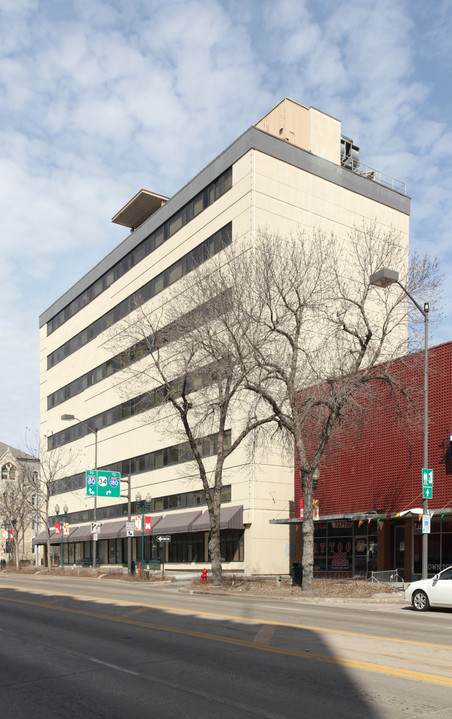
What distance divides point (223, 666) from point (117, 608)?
33.5ft

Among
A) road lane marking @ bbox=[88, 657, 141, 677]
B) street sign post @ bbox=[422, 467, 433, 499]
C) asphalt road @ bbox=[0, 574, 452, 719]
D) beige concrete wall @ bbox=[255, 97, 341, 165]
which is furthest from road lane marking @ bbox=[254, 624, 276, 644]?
beige concrete wall @ bbox=[255, 97, 341, 165]

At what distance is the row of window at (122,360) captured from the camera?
98.8 feet

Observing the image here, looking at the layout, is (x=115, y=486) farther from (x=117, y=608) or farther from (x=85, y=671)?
(x=85, y=671)

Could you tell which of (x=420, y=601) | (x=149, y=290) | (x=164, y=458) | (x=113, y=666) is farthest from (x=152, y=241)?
(x=113, y=666)

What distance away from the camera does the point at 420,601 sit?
68.8ft

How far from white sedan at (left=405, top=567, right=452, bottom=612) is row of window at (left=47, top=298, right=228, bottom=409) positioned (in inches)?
540

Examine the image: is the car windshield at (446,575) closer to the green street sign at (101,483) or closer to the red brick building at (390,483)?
the red brick building at (390,483)

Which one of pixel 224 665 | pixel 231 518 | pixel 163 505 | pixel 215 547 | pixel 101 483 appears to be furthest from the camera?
pixel 163 505

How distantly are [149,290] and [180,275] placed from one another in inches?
233

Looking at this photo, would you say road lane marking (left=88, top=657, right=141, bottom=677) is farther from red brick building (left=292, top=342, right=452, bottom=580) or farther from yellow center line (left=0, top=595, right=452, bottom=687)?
red brick building (left=292, top=342, right=452, bottom=580)

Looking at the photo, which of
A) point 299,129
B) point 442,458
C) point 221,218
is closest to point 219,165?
point 221,218

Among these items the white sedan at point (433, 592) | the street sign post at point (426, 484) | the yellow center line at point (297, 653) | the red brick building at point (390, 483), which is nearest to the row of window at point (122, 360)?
the red brick building at point (390, 483)

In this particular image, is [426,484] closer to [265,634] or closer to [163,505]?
[265,634]

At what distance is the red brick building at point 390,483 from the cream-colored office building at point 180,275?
4.61 m
